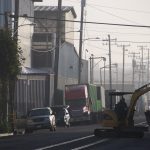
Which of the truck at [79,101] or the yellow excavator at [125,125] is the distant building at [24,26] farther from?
the yellow excavator at [125,125]

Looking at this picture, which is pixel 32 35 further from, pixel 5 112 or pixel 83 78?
pixel 5 112

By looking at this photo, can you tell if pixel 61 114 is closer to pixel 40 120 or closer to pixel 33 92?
pixel 33 92

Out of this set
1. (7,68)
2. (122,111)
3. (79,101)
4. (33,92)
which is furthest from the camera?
(33,92)

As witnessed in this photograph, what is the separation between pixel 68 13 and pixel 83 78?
99.9 ft

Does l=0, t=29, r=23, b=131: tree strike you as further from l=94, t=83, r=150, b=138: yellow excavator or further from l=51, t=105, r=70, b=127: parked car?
l=94, t=83, r=150, b=138: yellow excavator

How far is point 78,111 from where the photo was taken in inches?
2891

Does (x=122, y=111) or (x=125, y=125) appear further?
(x=122, y=111)

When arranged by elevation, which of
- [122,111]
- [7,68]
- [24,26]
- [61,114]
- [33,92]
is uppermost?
[24,26]

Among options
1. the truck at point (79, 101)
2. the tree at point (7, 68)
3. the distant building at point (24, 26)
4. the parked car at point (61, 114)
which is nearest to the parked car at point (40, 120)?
the tree at point (7, 68)

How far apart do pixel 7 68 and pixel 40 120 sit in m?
5.56

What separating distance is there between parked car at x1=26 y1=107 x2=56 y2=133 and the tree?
10.9 ft

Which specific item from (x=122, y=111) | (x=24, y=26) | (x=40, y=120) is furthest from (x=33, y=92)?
(x=122, y=111)

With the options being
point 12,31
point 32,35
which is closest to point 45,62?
point 32,35

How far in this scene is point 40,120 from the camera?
2231 inches
